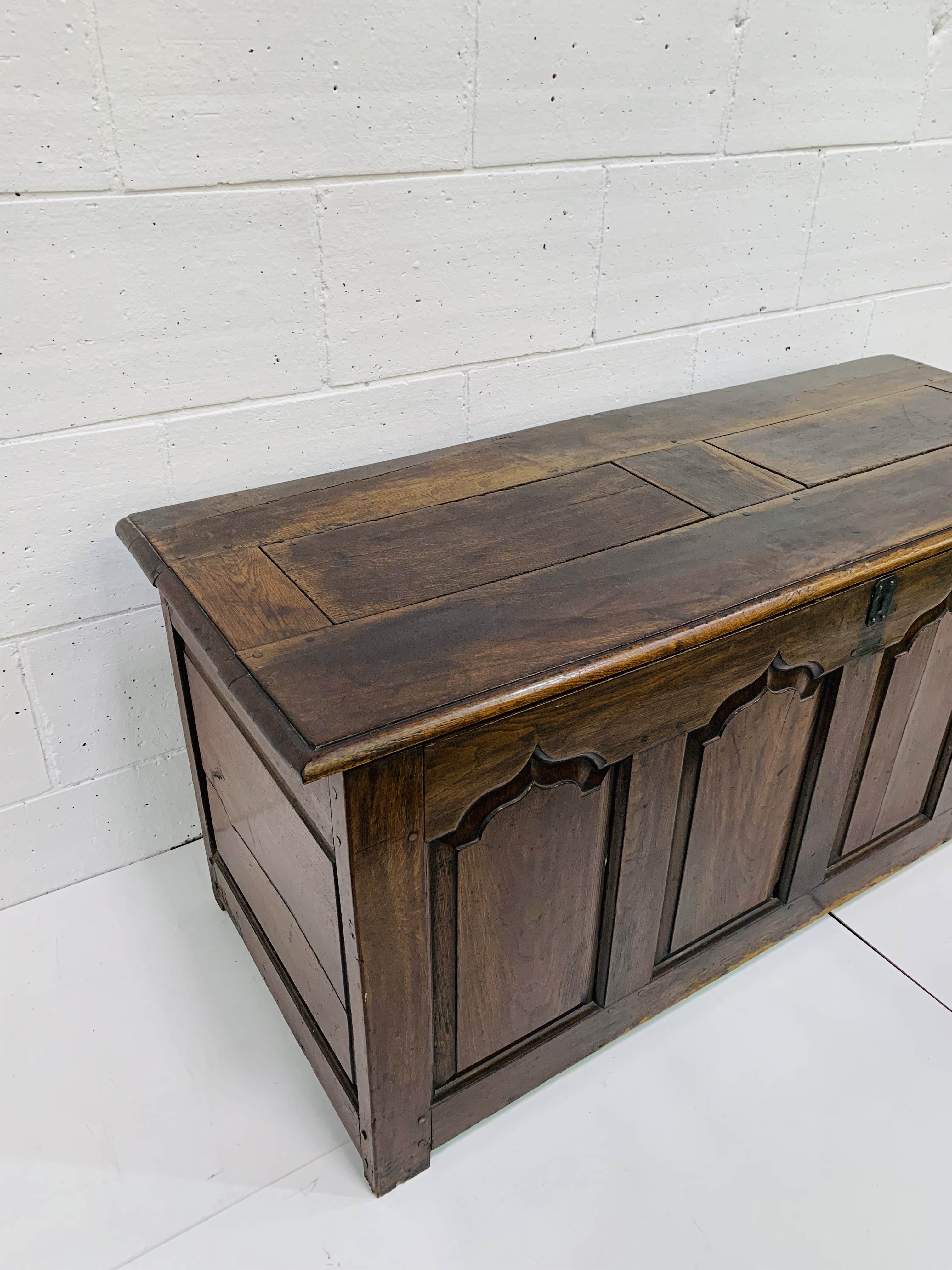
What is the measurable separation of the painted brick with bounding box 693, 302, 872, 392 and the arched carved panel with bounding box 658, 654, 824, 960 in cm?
86

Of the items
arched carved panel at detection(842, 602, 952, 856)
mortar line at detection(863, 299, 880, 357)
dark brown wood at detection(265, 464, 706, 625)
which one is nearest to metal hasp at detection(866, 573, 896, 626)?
arched carved panel at detection(842, 602, 952, 856)

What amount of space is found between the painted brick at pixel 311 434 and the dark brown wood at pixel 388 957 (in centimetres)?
74

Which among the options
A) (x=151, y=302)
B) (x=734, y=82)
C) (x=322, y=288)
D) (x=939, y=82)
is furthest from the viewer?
(x=939, y=82)

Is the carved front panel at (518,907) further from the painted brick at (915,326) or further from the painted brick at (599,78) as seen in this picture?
the painted brick at (915,326)

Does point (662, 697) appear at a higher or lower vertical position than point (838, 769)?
higher

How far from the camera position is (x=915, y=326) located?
2.20 m

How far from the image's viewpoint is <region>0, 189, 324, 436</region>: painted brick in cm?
125

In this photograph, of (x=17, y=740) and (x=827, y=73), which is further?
(x=827, y=73)

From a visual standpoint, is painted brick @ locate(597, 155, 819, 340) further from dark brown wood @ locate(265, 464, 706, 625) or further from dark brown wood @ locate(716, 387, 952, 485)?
dark brown wood @ locate(265, 464, 706, 625)

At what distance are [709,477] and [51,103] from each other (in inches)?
40.4

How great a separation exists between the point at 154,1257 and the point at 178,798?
79cm

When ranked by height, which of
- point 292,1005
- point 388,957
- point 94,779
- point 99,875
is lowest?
point 99,875

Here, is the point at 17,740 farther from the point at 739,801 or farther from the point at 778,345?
the point at 778,345

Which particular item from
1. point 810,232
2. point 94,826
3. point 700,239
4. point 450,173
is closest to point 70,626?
point 94,826
